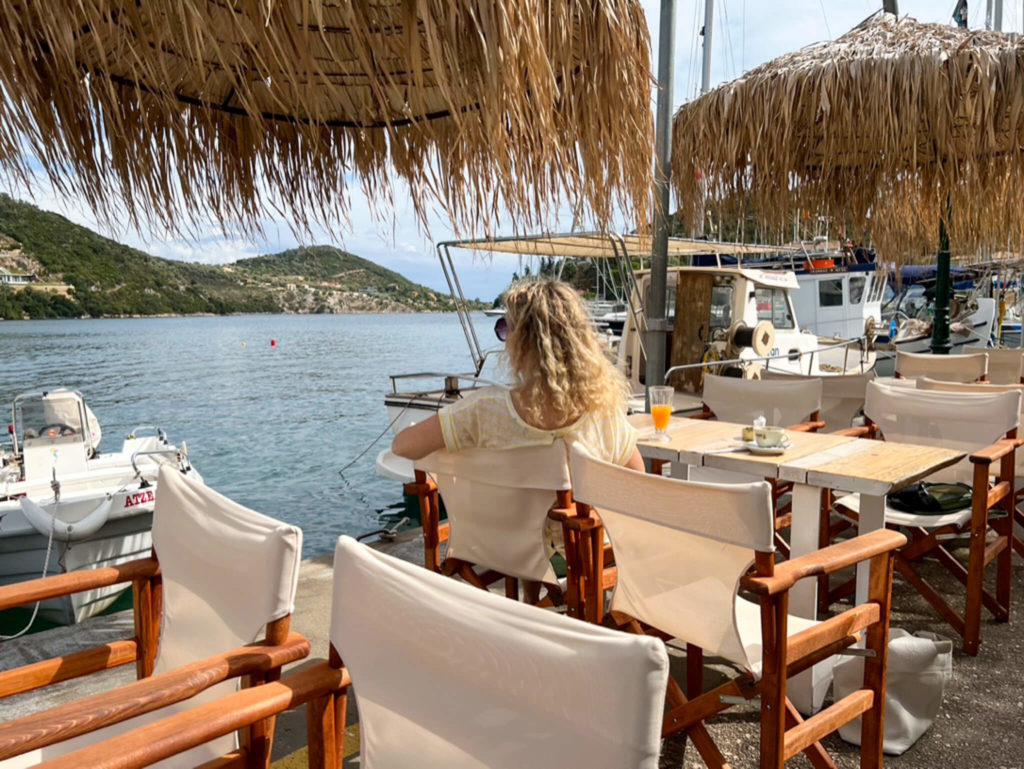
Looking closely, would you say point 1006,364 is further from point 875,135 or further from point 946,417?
point 946,417

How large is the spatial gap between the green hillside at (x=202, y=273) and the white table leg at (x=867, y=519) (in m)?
1.99

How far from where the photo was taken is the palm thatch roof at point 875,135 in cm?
410

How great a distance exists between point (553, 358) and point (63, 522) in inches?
204

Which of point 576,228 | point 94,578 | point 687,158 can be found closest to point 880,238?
point 687,158

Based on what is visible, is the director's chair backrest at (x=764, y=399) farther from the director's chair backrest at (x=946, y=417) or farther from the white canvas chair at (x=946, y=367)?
the white canvas chair at (x=946, y=367)

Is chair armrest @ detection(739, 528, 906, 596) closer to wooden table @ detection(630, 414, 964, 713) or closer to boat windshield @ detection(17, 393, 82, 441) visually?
wooden table @ detection(630, 414, 964, 713)

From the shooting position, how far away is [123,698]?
1.16 metres

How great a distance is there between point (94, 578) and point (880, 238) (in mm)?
6204

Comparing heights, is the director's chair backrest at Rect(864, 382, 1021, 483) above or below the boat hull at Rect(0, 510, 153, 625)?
above

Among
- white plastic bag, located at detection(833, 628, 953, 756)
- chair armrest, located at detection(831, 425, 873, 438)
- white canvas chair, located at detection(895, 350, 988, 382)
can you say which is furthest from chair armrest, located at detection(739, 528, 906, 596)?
white canvas chair, located at detection(895, 350, 988, 382)

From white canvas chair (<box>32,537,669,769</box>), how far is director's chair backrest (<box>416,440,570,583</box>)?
3.34ft

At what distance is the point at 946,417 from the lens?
340 centimetres

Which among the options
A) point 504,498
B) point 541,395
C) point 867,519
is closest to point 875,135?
point 867,519

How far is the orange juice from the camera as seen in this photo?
9.66 feet
